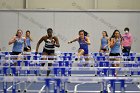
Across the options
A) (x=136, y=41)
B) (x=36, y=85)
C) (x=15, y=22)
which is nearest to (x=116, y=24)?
(x=136, y=41)

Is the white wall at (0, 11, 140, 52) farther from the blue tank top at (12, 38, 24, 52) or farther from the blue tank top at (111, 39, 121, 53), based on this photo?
the blue tank top at (111, 39, 121, 53)

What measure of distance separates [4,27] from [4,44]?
0.95 m

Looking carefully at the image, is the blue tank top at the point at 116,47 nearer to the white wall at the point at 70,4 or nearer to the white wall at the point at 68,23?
the white wall at the point at 68,23

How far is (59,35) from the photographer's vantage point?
21.0m

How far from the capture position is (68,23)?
20984 mm

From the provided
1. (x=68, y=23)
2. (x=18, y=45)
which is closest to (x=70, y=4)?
(x=68, y=23)

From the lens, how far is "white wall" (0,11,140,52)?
20.8m

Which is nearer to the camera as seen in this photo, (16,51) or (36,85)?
(36,85)

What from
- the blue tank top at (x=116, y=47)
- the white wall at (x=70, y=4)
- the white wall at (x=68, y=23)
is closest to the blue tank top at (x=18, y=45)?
the blue tank top at (x=116, y=47)

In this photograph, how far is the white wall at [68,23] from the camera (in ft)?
68.3

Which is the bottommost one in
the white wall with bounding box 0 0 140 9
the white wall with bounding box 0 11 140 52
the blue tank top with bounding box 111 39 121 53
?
the blue tank top with bounding box 111 39 121 53

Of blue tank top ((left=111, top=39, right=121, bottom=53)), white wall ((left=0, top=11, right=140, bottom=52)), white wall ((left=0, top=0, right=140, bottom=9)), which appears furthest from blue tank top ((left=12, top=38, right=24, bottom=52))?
white wall ((left=0, top=0, right=140, bottom=9))

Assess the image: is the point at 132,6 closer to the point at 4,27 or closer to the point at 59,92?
the point at 4,27

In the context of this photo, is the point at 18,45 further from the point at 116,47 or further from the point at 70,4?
the point at 70,4
